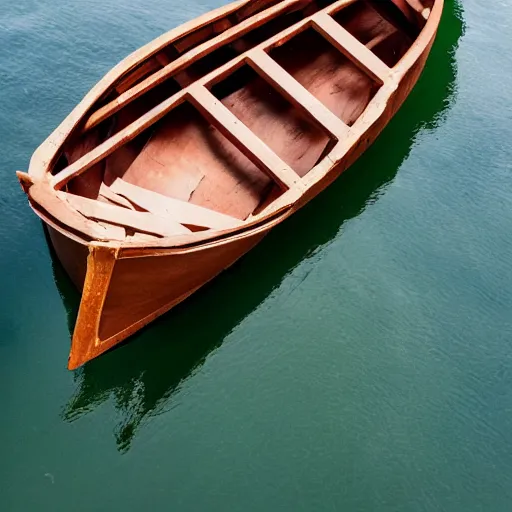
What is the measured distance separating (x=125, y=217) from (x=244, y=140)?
Answer: 2.03 m

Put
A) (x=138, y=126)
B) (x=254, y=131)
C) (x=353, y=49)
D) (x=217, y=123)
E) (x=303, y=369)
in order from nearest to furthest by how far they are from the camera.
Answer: (x=303, y=369) < (x=138, y=126) < (x=217, y=123) < (x=353, y=49) < (x=254, y=131)

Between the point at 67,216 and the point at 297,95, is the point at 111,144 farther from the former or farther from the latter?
the point at 297,95

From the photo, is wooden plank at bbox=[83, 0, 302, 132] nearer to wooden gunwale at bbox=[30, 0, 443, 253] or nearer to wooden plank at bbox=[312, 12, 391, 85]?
wooden gunwale at bbox=[30, 0, 443, 253]

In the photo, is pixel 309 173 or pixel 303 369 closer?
pixel 303 369

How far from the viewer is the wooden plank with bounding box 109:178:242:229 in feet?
20.8

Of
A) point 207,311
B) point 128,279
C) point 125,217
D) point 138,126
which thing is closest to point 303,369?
point 207,311

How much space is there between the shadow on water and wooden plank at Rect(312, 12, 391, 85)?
1.66 m

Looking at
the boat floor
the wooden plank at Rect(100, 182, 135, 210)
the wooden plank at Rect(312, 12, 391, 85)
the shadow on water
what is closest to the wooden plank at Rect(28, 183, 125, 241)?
the wooden plank at Rect(100, 182, 135, 210)

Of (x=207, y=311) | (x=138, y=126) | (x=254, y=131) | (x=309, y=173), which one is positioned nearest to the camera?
(x=309, y=173)

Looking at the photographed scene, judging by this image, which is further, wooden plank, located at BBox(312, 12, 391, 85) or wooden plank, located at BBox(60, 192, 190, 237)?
wooden plank, located at BBox(312, 12, 391, 85)

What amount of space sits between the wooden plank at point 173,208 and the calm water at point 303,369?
104cm

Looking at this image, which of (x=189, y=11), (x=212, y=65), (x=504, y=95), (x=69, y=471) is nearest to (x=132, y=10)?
(x=189, y=11)

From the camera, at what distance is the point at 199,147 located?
7.87 meters

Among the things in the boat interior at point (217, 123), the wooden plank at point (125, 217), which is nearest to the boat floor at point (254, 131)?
the boat interior at point (217, 123)
